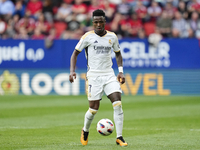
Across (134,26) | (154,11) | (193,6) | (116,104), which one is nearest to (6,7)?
(134,26)

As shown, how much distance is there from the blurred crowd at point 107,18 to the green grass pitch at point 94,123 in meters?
3.43

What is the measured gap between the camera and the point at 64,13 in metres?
20.3

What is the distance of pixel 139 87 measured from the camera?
18.0 meters

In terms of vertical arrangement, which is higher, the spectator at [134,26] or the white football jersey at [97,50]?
the spectator at [134,26]

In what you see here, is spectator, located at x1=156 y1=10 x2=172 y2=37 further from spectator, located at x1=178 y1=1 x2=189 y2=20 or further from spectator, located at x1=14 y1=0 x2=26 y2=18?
spectator, located at x1=14 y1=0 x2=26 y2=18

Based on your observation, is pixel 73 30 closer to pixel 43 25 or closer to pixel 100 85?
pixel 43 25

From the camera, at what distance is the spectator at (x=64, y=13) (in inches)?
794

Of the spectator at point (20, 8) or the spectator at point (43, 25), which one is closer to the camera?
the spectator at point (43, 25)

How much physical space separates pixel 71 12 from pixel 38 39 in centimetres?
274

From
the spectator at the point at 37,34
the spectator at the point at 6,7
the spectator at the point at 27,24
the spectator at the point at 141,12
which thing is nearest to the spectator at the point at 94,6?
the spectator at the point at 141,12

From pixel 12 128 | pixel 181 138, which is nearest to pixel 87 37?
pixel 181 138

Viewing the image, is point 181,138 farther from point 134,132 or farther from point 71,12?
point 71,12

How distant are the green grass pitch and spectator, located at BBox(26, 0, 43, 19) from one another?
5.34m

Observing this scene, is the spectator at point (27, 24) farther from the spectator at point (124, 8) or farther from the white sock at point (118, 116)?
the white sock at point (118, 116)
